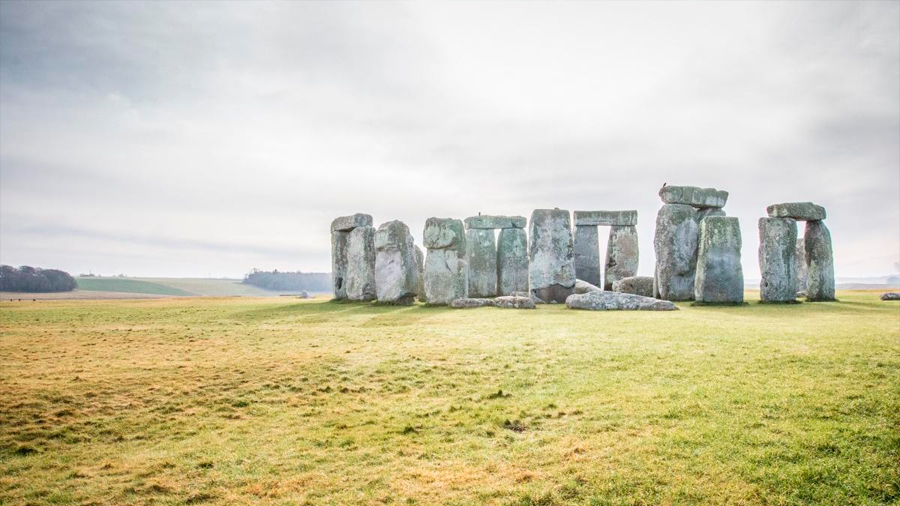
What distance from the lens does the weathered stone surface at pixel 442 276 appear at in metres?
16.5

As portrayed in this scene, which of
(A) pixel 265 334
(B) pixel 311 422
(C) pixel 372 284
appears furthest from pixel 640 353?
(C) pixel 372 284

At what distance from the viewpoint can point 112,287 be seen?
6738cm

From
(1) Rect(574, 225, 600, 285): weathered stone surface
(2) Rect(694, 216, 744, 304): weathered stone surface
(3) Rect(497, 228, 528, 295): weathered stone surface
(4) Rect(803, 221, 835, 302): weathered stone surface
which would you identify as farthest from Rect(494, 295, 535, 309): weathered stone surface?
(4) Rect(803, 221, 835, 302): weathered stone surface

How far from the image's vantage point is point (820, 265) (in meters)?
16.8

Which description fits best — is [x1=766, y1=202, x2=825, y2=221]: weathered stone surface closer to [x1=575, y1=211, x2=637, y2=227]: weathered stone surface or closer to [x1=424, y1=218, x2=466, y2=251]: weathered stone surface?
[x1=575, y1=211, x2=637, y2=227]: weathered stone surface

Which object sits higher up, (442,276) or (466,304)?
(442,276)

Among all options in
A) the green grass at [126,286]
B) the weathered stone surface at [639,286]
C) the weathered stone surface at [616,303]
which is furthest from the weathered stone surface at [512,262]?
the green grass at [126,286]

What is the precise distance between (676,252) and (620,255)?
19.8 feet

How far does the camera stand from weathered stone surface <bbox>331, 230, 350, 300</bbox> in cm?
1988

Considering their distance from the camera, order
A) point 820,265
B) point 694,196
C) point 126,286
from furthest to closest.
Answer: point 126,286
point 694,196
point 820,265

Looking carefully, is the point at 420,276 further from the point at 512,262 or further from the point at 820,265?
the point at 820,265

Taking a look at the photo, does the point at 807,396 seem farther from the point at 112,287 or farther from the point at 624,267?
the point at 112,287

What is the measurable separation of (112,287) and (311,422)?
75402 millimetres

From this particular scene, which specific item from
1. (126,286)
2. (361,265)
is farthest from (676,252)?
(126,286)
